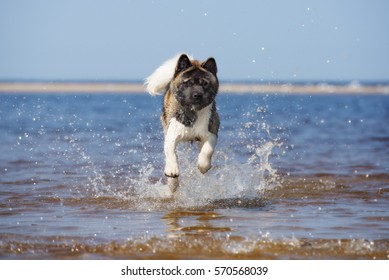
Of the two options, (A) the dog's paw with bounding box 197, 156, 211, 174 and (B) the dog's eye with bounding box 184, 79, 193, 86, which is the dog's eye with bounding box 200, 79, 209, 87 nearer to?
(B) the dog's eye with bounding box 184, 79, 193, 86

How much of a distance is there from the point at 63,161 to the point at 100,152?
74.9 inches

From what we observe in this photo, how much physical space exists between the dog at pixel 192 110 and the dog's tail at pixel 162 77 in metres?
0.11

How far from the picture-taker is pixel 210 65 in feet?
25.7

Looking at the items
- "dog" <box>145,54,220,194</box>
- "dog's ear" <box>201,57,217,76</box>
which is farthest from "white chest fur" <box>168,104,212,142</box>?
"dog's ear" <box>201,57,217,76</box>

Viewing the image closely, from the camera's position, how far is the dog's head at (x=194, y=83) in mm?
7637

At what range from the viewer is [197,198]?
27.0 ft

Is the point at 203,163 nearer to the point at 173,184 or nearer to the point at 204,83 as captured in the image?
the point at 173,184

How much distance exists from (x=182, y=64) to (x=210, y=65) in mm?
274

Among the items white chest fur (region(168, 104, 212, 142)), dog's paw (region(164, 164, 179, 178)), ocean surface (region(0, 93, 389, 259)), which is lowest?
ocean surface (region(0, 93, 389, 259))

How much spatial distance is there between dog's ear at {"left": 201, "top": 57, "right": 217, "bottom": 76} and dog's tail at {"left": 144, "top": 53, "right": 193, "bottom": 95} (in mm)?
346

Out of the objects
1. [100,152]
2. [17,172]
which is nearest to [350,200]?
[17,172]

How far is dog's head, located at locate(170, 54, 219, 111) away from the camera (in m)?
7.64

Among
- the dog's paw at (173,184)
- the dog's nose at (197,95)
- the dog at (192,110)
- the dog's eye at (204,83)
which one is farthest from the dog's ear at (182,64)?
the dog's paw at (173,184)

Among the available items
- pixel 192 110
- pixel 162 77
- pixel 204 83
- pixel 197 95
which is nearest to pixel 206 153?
pixel 192 110
